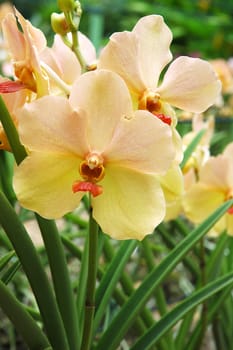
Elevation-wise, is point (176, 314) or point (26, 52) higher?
point (26, 52)

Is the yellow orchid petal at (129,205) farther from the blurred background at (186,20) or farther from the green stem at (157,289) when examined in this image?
the blurred background at (186,20)

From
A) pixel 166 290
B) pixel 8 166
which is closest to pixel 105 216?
pixel 8 166

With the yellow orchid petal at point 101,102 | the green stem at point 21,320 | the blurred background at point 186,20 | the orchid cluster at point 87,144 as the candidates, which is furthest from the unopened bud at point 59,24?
the blurred background at point 186,20

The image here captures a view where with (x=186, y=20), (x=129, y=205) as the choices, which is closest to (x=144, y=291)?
(x=129, y=205)

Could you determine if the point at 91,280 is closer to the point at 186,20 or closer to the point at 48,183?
the point at 48,183

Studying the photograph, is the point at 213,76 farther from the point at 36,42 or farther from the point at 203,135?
the point at 203,135

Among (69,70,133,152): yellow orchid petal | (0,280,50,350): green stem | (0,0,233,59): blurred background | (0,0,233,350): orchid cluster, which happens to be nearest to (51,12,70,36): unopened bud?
(0,0,233,350): orchid cluster
